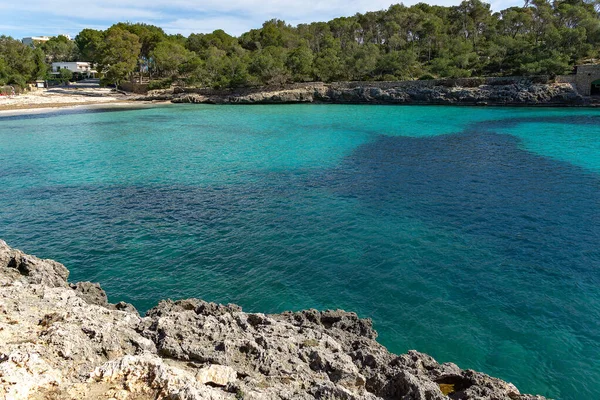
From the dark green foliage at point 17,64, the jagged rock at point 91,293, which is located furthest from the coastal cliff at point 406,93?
the jagged rock at point 91,293

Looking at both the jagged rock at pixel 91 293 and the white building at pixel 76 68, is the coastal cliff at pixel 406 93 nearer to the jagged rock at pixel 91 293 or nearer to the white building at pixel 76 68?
the white building at pixel 76 68

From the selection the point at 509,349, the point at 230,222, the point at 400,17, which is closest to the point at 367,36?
the point at 400,17

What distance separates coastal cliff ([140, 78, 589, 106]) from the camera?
64.3 metres

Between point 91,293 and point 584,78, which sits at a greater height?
point 584,78

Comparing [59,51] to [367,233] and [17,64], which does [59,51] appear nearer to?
[17,64]

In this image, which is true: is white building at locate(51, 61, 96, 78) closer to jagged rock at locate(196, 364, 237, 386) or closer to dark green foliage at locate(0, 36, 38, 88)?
dark green foliage at locate(0, 36, 38, 88)

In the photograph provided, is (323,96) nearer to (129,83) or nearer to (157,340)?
(129,83)

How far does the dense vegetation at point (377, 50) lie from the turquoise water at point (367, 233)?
4537 cm

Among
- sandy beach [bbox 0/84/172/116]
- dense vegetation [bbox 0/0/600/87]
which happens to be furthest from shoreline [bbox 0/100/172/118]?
dense vegetation [bbox 0/0/600/87]

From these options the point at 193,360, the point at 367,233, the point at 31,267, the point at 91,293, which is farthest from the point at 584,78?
the point at 31,267

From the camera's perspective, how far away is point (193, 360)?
7402mm

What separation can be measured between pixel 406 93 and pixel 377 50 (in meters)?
19.6

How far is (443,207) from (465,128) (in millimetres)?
28536

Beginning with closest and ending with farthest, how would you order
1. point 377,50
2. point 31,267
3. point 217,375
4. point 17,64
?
point 217,375, point 31,267, point 17,64, point 377,50
